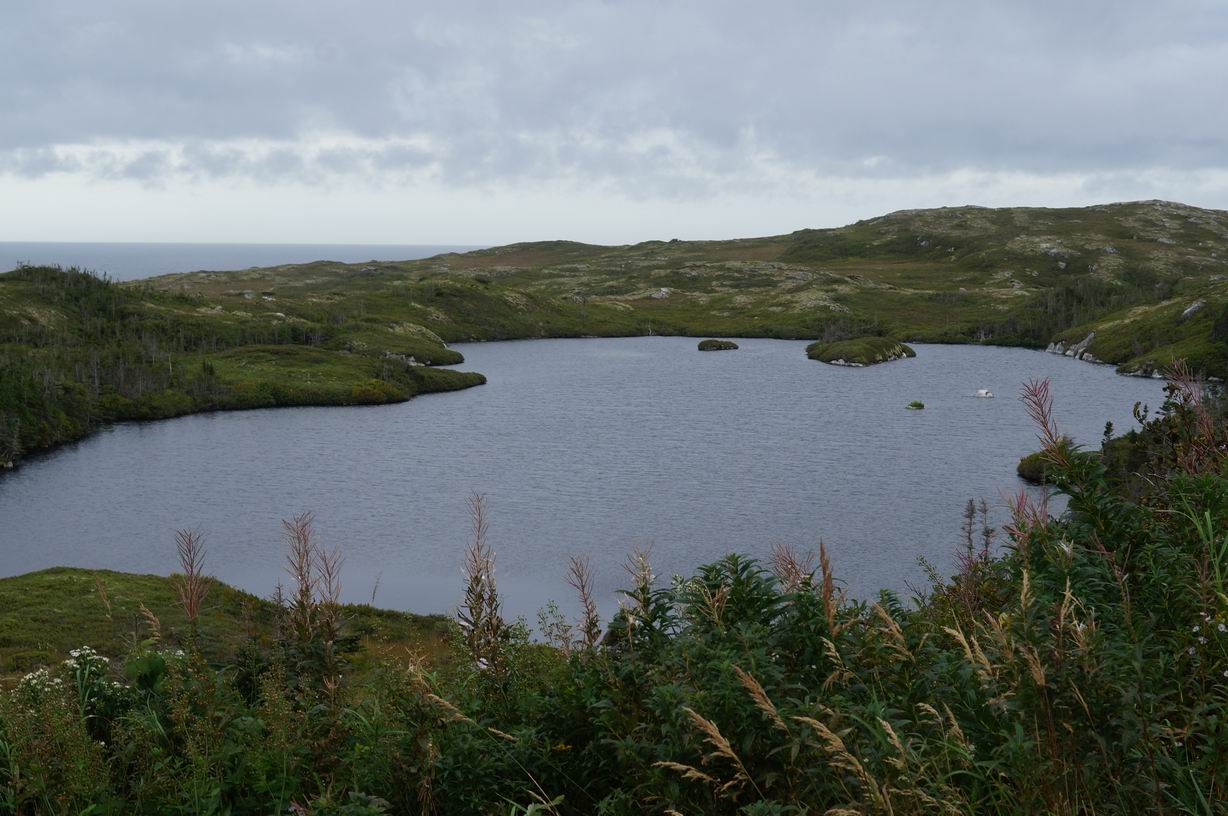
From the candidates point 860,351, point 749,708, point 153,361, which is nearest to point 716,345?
point 860,351

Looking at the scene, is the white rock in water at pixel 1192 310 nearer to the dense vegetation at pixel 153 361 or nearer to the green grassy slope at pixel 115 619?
the dense vegetation at pixel 153 361

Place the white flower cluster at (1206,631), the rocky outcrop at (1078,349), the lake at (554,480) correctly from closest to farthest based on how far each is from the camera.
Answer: the white flower cluster at (1206,631), the lake at (554,480), the rocky outcrop at (1078,349)

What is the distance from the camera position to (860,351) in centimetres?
14688

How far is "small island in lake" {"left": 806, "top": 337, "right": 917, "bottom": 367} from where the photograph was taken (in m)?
144

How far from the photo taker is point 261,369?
123000 millimetres

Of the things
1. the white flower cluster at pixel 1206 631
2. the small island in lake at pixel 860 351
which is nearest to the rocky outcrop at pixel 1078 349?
the small island in lake at pixel 860 351

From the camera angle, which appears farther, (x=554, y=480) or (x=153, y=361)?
(x=153, y=361)

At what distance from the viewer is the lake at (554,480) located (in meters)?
51.6

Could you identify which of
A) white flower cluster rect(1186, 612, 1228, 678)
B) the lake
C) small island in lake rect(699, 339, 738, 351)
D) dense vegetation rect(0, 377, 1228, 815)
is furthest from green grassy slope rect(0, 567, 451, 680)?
small island in lake rect(699, 339, 738, 351)

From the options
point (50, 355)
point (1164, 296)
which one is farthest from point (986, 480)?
point (1164, 296)

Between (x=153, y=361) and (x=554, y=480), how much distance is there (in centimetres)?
7542

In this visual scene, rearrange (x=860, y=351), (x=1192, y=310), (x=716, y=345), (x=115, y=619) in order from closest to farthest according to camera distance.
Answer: (x=115, y=619) → (x=1192, y=310) → (x=860, y=351) → (x=716, y=345)

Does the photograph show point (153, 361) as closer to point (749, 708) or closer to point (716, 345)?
point (716, 345)

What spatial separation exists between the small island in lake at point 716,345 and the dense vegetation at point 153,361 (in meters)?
45.9
